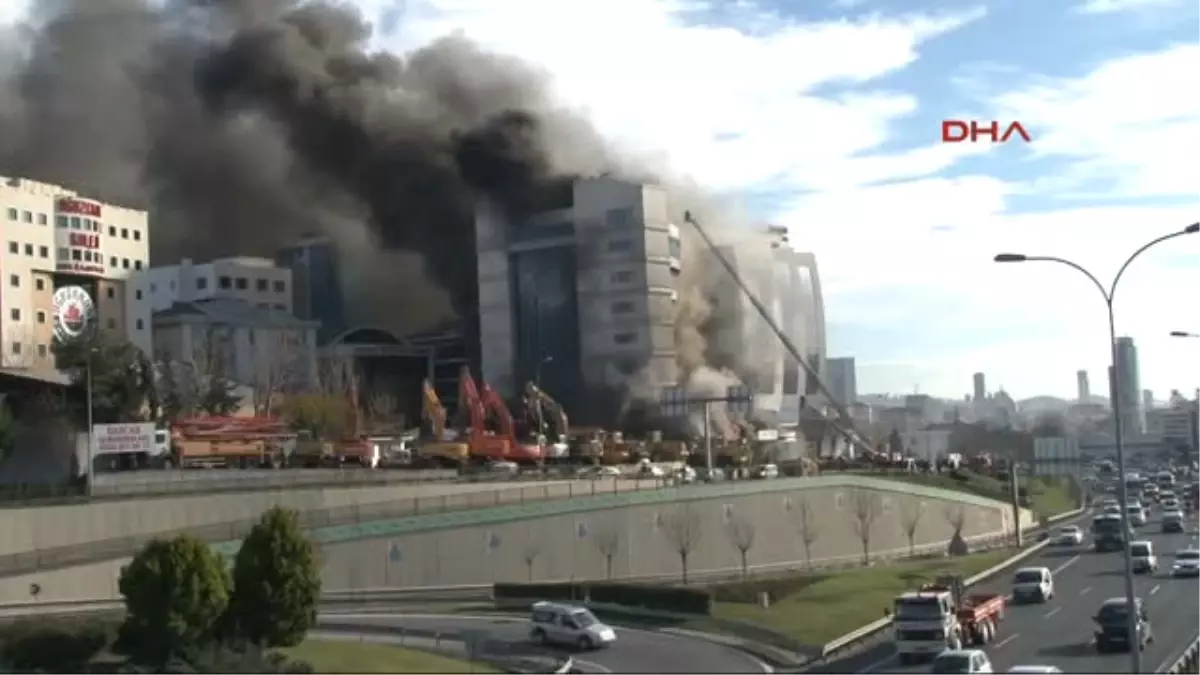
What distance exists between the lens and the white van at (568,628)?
1697 inches

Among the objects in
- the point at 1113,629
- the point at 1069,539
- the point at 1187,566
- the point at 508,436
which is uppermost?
the point at 508,436

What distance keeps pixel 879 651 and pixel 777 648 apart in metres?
3.22

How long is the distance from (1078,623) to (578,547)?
88.6 feet

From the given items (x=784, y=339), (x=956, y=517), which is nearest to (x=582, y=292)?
(x=784, y=339)

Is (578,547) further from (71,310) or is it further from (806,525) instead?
(71,310)

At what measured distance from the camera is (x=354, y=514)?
207 ft

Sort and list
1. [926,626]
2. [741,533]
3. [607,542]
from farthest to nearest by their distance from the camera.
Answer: [741,533]
[607,542]
[926,626]

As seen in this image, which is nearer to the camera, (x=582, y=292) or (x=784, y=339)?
(x=582, y=292)

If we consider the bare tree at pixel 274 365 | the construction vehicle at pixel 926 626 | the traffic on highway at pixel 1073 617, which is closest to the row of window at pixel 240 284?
the bare tree at pixel 274 365

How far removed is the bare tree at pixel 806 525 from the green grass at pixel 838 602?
1243 centimetres

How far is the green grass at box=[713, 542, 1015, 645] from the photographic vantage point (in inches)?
1852

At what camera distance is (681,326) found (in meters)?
153

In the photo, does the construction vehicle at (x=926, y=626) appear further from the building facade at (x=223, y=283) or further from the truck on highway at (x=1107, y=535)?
the building facade at (x=223, y=283)

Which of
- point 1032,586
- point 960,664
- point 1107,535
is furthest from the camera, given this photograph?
point 1107,535
